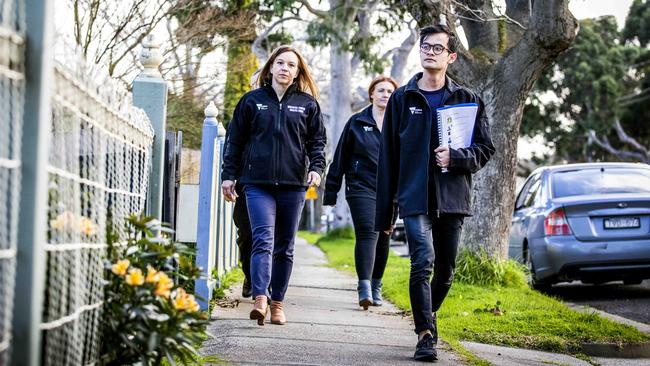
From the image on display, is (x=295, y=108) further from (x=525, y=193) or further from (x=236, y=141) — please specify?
(x=525, y=193)

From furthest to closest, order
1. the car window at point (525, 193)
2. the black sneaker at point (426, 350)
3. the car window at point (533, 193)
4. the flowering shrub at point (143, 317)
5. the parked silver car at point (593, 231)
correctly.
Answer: the car window at point (525, 193), the car window at point (533, 193), the parked silver car at point (593, 231), the black sneaker at point (426, 350), the flowering shrub at point (143, 317)

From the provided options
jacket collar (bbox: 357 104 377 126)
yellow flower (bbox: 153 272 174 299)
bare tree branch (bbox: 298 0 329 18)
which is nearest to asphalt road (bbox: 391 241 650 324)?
jacket collar (bbox: 357 104 377 126)

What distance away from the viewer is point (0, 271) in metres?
2.60

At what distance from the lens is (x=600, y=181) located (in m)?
10.9

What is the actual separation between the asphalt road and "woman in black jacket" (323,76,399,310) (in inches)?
103

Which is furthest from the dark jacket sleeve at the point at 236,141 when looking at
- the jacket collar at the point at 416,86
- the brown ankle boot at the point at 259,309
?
the jacket collar at the point at 416,86

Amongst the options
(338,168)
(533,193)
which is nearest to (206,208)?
(338,168)

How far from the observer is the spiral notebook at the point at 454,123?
226 inches

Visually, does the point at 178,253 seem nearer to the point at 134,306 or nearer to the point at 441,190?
the point at 134,306

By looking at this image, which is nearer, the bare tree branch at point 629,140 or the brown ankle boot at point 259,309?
the brown ankle boot at point 259,309

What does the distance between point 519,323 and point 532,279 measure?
3775 millimetres

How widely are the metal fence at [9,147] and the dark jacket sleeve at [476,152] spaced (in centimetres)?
339

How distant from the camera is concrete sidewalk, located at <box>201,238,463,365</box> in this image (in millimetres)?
5270

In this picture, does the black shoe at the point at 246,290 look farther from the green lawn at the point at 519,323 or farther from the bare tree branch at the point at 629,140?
the bare tree branch at the point at 629,140
